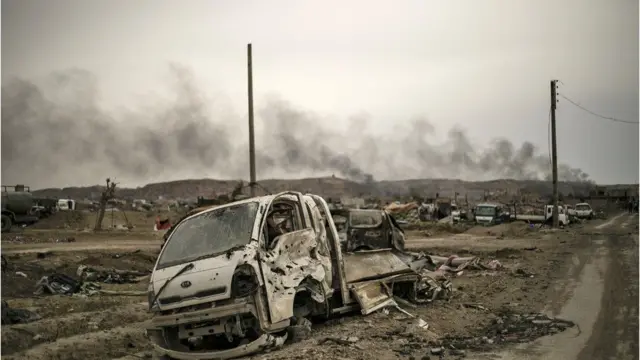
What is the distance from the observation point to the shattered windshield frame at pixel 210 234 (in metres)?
7.34

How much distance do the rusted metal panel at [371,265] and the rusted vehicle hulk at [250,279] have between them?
0.02m

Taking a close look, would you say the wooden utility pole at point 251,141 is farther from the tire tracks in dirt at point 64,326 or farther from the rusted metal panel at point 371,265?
the rusted metal panel at point 371,265

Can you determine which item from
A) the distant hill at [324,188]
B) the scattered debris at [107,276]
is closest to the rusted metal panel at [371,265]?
the scattered debris at [107,276]

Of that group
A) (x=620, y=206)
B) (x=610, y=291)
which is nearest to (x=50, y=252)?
(x=610, y=291)

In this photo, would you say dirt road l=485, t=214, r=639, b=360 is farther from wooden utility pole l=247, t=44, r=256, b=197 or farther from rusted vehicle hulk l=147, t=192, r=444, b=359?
wooden utility pole l=247, t=44, r=256, b=197

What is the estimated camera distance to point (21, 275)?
1328 cm

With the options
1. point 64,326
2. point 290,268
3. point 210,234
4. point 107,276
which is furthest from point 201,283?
Answer: point 107,276

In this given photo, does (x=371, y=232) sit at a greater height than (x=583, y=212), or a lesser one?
greater

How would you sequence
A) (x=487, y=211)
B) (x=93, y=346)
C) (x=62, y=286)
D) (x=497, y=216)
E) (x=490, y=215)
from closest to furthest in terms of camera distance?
(x=93, y=346) < (x=62, y=286) < (x=490, y=215) < (x=497, y=216) < (x=487, y=211)

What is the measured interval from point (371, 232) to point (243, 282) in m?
5.62

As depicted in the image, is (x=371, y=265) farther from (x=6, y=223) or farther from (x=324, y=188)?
(x=324, y=188)

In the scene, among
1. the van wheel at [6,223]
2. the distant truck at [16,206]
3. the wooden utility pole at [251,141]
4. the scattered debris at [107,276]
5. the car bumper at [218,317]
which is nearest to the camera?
the car bumper at [218,317]

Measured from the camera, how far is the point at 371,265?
30.6ft

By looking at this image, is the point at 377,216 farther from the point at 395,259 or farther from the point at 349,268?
the point at 349,268
